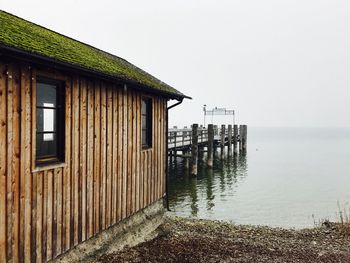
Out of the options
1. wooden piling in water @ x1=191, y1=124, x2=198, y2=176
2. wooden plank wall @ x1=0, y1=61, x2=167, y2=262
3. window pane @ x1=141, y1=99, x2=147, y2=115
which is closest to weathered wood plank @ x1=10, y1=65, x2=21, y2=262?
wooden plank wall @ x1=0, y1=61, x2=167, y2=262

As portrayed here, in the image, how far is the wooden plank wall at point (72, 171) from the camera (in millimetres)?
5625

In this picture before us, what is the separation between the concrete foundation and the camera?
25.0 feet

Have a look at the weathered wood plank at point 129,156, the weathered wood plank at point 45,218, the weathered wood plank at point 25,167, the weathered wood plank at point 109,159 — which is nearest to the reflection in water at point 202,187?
the weathered wood plank at point 129,156

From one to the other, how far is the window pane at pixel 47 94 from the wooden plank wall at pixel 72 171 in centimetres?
29

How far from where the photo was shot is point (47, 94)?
720 cm

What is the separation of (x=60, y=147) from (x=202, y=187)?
21724mm

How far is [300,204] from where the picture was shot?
2402cm

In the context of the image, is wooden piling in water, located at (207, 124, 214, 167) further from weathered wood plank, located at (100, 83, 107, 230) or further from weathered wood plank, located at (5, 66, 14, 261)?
weathered wood plank, located at (5, 66, 14, 261)

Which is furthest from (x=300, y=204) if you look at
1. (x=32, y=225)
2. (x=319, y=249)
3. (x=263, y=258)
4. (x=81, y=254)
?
(x=32, y=225)

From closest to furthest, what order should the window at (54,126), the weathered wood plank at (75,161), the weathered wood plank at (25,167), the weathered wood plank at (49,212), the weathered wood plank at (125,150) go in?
the weathered wood plank at (25,167) → the weathered wood plank at (49,212) → the window at (54,126) → the weathered wood plank at (75,161) → the weathered wood plank at (125,150)

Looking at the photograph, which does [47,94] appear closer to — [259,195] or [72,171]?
[72,171]

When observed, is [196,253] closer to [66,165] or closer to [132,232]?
[132,232]

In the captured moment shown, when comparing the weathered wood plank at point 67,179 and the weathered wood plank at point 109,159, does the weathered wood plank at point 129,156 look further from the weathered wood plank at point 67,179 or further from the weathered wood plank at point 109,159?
the weathered wood plank at point 67,179

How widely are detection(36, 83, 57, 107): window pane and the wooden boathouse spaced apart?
2 centimetres
